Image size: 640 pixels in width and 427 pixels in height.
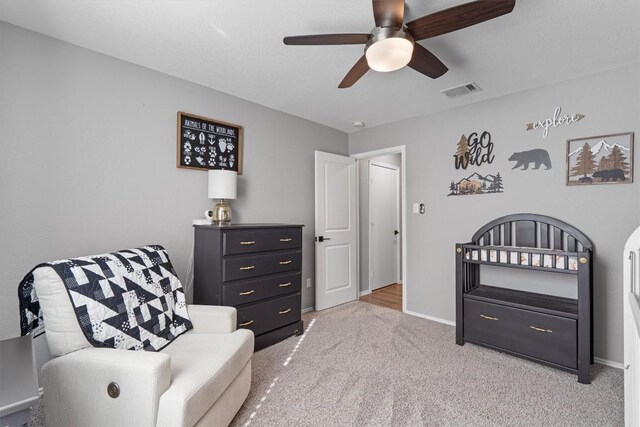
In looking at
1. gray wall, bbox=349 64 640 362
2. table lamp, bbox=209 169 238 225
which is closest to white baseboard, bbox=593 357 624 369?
gray wall, bbox=349 64 640 362

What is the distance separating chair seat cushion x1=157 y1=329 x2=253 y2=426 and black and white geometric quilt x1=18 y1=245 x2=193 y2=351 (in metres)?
0.15

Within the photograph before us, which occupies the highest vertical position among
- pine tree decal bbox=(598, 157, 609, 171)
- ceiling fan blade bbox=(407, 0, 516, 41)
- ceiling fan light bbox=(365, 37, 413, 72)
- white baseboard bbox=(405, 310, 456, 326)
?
ceiling fan blade bbox=(407, 0, 516, 41)

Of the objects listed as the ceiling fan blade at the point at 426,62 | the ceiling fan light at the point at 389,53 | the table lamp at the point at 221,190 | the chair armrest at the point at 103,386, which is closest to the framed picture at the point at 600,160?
the ceiling fan blade at the point at 426,62

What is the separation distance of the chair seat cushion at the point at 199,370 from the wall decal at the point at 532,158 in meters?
2.84

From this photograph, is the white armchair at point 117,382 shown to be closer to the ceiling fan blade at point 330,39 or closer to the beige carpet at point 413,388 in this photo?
the beige carpet at point 413,388

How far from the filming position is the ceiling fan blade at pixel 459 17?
4.53 feet

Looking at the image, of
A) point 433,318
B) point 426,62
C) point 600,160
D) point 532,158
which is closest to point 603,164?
point 600,160

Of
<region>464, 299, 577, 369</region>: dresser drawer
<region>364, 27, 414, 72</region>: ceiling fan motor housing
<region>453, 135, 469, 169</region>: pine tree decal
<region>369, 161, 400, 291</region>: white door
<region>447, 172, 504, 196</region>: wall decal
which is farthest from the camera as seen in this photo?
<region>369, 161, 400, 291</region>: white door

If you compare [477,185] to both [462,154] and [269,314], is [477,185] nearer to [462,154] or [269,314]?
[462,154]

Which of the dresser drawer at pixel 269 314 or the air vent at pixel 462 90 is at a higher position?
the air vent at pixel 462 90

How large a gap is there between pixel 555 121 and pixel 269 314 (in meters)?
3.08

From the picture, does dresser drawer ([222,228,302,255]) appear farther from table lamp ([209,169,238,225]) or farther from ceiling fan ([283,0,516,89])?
ceiling fan ([283,0,516,89])

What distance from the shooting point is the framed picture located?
2371 millimetres

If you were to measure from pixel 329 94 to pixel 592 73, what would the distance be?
7.28ft
